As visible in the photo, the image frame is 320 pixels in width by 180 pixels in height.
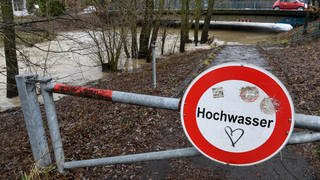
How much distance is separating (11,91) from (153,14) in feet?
23.4

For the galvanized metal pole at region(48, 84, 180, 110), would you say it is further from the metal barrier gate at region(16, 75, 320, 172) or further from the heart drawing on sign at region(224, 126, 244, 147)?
the heart drawing on sign at region(224, 126, 244, 147)

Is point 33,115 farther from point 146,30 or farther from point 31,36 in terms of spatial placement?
point 146,30

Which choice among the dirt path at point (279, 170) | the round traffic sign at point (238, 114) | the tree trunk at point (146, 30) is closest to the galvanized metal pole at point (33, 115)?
the round traffic sign at point (238, 114)

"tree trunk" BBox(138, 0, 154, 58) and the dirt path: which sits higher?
"tree trunk" BBox(138, 0, 154, 58)

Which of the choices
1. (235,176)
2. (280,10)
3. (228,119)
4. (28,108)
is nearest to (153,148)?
(235,176)

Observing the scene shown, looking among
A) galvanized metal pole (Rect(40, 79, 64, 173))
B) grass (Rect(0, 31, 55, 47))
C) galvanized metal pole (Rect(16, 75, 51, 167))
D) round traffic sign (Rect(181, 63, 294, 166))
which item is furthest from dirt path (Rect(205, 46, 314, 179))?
grass (Rect(0, 31, 55, 47))

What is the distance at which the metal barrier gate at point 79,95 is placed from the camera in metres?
1.66

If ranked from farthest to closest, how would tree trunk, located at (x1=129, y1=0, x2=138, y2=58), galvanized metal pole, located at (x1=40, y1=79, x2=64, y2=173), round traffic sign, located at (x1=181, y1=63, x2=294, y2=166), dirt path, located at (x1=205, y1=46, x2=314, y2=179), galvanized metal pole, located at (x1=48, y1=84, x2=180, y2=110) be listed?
1. tree trunk, located at (x1=129, y1=0, x2=138, y2=58)
2. dirt path, located at (x1=205, y1=46, x2=314, y2=179)
3. galvanized metal pole, located at (x1=40, y1=79, x2=64, y2=173)
4. galvanized metal pole, located at (x1=48, y1=84, x2=180, y2=110)
5. round traffic sign, located at (x1=181, y1=63, x2=294, y2=166)

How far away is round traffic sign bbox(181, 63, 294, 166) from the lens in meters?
1.49

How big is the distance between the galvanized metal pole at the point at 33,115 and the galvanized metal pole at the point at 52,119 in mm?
99

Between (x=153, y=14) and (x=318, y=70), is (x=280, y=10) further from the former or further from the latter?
(x=318, y=70)

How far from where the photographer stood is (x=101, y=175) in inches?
118

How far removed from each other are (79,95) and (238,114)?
1.17 metres

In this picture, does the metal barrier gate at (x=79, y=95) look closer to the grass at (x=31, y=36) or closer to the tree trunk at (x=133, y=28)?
the grass at (x=31, y=36)
